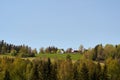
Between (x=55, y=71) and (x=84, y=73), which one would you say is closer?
(x=84, y=73)

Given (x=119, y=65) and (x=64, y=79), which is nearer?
(x=64, y=79)

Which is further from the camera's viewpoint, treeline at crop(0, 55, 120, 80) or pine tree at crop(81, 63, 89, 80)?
treeline at crop(0, 55, 120, 80)

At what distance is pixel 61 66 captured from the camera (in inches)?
5281

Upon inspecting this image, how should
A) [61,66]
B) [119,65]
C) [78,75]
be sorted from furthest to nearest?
[119,65] → [61,66] → [78,75]

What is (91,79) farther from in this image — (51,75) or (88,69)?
(51,75)

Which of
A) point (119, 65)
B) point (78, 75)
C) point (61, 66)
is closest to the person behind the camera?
point (78, 75)

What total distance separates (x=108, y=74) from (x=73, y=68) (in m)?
15.5

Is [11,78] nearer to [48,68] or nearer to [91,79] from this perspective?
[48,68]

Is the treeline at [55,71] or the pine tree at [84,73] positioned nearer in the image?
the pine tree at [84,73]

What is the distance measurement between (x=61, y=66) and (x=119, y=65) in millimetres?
27328

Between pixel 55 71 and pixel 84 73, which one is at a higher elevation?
pixel 55 71

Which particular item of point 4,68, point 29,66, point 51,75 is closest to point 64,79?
point 51,75

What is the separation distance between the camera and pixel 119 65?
144750 mm

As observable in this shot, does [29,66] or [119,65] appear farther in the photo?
[119,65]
